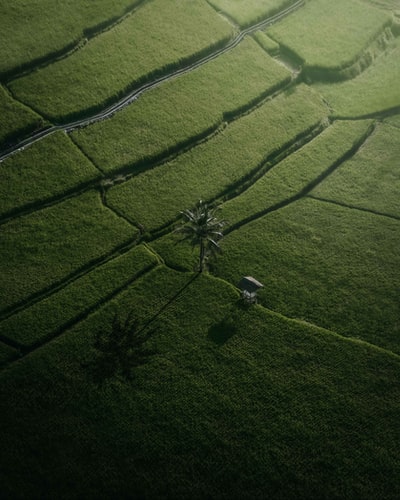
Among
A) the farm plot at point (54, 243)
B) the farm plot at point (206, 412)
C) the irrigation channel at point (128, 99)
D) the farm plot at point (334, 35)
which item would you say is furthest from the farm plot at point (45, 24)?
the farm plot at point (206, 412)

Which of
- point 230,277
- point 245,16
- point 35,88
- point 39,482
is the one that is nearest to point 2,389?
point 39,482

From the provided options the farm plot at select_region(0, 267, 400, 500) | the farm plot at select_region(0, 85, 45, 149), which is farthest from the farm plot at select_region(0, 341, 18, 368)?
the farm plot at select_region(0, 85, 45, 149)

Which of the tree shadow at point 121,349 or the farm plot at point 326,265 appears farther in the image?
the farm plot at point 326,265

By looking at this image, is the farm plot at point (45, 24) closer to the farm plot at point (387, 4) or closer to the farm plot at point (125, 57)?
the farm plot at point (125, 57)

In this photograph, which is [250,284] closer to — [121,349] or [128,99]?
[121,349]

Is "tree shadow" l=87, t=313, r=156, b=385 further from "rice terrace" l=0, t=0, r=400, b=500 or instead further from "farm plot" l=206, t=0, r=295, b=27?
"farm plot" l=206, t=0, r=295, b=27
